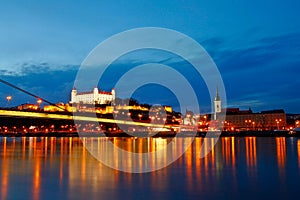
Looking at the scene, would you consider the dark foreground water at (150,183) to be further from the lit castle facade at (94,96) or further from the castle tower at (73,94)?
the castle tower at (73,94)

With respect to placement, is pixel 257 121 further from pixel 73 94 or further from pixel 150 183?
pixel 150 183

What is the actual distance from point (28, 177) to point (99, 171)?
74.3 inches

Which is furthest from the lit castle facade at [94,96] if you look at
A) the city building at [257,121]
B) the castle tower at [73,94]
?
the city building at [257,121]

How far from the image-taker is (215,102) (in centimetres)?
15338

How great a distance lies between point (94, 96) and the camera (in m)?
140

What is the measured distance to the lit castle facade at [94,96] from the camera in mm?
140125

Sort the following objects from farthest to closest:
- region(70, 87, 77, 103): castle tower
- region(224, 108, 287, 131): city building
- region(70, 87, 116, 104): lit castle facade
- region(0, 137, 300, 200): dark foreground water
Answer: region(70, 87, 77, 103): castle tower, region(70, 87, 116, 104): lit castle facade, region(224, 108, 287, 131): city building, region(0, 137, 300, 200): dark foreground water

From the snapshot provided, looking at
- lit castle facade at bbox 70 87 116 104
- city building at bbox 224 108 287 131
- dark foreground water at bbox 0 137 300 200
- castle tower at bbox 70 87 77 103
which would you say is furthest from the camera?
castle tower at bbox 70 87 77 103

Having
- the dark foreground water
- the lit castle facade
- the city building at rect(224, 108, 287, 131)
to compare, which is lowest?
the dark foreground water

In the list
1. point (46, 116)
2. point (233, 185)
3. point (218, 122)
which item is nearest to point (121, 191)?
point (233, 185)

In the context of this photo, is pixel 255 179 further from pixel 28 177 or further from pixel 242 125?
pixel 242 125

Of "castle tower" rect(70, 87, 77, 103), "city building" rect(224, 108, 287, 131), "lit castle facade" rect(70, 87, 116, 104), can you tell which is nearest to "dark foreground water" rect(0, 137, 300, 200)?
"city building" rect(224, 108, 287, 131)

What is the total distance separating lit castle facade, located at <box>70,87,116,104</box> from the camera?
14012cm

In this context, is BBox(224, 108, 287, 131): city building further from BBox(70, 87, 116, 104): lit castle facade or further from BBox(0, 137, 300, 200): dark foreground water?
BBox(0, 137, 300, 200): dark foreground water
